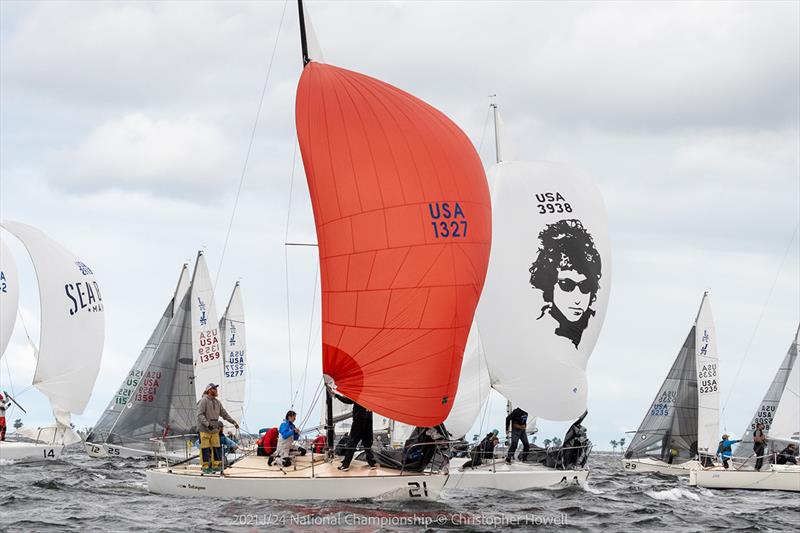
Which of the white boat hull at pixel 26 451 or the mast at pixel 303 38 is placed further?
the white boat hull at pixel 26 451

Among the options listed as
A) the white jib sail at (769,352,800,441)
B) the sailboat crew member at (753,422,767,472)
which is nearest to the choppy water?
the sailboat crew member at (753,422,767,472)

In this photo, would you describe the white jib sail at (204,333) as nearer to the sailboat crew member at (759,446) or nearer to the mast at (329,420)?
the mast at (329,420)

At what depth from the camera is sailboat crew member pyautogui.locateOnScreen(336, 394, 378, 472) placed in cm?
1819

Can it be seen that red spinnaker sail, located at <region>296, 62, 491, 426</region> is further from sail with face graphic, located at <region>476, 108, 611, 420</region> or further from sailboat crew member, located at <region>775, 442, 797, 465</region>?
sailboat crew member, located at <region>775, 442, 797, 465</region>

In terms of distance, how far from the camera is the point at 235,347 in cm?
4122

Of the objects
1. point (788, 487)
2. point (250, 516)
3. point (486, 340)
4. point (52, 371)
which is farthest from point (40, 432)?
point (788, 487)

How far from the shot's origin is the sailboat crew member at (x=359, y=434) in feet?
59.7

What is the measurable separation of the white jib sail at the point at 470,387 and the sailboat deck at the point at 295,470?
20.1 feet

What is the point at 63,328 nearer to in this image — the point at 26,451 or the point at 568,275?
the point at 26,451

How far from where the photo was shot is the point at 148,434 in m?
34.8

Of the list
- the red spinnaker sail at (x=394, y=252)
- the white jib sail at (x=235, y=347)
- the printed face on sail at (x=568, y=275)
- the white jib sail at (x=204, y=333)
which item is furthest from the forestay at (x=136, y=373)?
the red spinnaker sail at (x=394, y=252)

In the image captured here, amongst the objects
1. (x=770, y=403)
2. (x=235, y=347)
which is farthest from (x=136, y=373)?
(x=770, y=403)

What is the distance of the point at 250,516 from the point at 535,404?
991 centimetres

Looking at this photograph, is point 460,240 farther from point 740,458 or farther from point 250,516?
point 740,458
